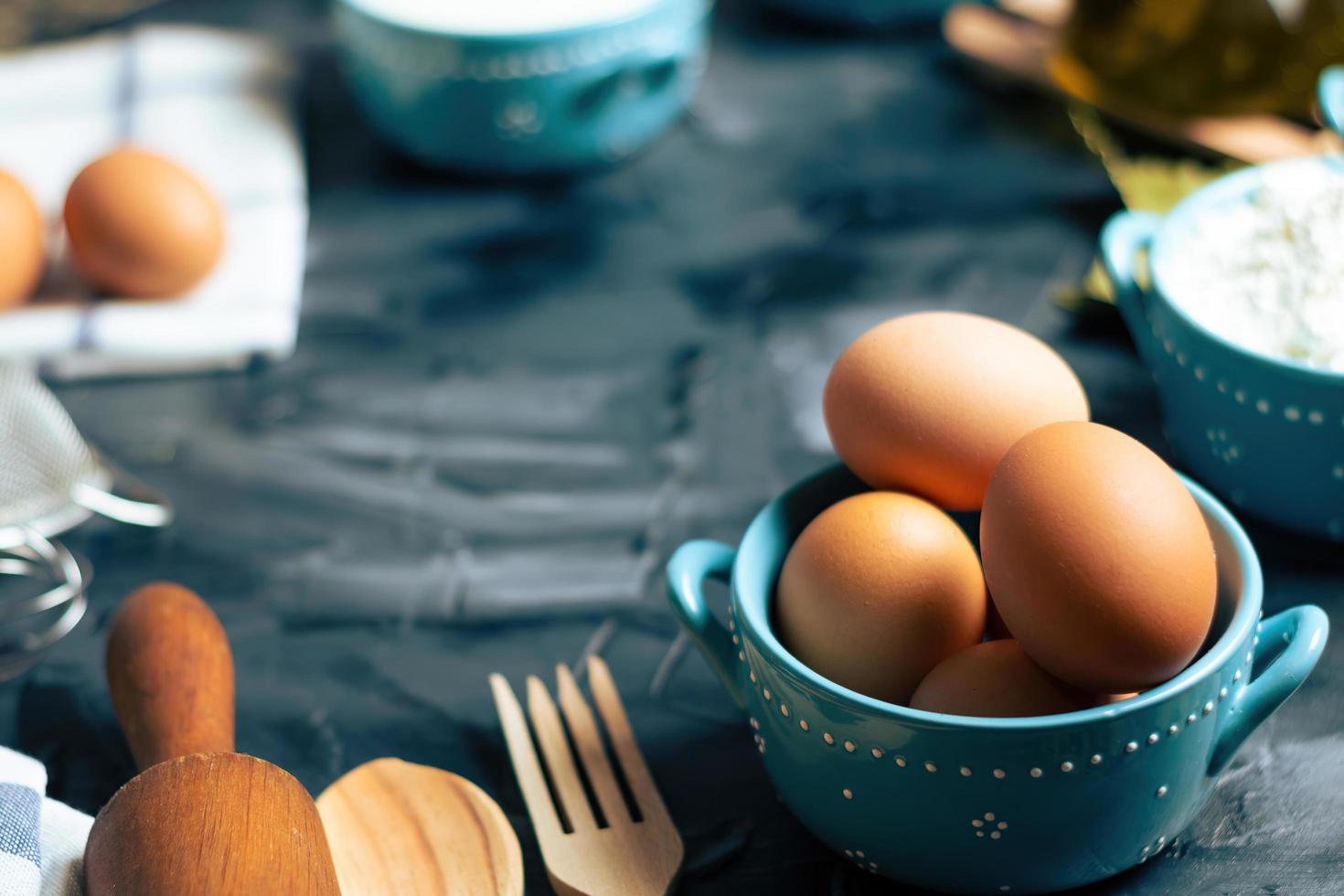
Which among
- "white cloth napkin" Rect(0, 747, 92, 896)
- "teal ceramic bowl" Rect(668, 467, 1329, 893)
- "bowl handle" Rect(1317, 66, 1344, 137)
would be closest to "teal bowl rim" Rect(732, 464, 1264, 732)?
"teal ceramic bowl" Rect(668, 467, 1329, 893)

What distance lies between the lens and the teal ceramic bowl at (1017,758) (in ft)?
1.13

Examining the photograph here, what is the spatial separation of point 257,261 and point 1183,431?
1.82ft

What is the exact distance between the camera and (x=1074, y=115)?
87 cm

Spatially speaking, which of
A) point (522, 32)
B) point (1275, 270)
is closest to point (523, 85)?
point (522, 32)

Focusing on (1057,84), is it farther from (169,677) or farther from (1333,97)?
(169,677)

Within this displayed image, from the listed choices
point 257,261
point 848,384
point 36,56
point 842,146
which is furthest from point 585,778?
point 36,56

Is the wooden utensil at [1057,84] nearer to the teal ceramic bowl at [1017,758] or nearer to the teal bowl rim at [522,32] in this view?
the teal bowl rim at [522,32]

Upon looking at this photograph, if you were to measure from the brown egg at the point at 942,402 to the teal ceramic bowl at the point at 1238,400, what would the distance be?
0.11 m

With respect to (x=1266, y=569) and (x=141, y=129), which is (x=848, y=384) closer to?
(x=1266, y=569)

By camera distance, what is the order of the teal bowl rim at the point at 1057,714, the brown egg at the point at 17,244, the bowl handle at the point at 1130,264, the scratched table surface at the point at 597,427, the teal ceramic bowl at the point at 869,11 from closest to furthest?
the teal bowl rim at the point at 1057,714 < the scratched table surface at the point at 597,427 < the bowl handle at the point at 1130,264 < the brown egg at the point at 17,244 < the teal ceramic bowl at the point at 869,11

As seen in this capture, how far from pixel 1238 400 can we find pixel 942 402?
178mm

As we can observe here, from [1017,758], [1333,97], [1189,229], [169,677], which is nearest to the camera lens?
[1017,758]

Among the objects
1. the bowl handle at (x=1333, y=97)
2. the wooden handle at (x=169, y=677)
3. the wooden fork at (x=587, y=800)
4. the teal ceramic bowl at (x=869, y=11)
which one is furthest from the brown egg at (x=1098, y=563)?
the teal ceramic bowl at (x=869, y=11)

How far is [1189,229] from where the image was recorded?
58 centimetres
